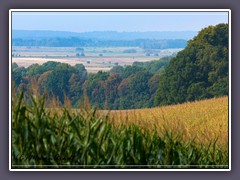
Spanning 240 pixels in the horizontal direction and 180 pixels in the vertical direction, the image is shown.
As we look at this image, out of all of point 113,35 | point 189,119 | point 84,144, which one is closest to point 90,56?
point 113,35

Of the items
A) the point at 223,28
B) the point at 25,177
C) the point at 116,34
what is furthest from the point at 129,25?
the point at 25,177

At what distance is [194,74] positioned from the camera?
1162 centimetres

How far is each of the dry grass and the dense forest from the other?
0.08 metres

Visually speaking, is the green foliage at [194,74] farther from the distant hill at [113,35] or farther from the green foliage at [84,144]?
the green foliage at [84,144]

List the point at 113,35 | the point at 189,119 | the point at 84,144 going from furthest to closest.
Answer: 1. the point at 113,35
2. the point at 189,119
3. the point at 84,144

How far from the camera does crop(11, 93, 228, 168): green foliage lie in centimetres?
1123

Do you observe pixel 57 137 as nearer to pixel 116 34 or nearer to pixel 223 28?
pixel 116 34

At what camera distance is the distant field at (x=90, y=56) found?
38.0ft

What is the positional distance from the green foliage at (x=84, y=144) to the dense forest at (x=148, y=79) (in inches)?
8.9

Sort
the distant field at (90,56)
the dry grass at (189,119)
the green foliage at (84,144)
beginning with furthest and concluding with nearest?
the distant field at (90,56)
the dry grass at (189,119)
the green foliage at (84,144)

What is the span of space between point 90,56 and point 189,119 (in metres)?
1.23

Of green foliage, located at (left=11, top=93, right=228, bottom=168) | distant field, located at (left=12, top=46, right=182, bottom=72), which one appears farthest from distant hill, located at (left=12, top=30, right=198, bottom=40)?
green foliage, located at (left=11, top=93, right=228, bottom=168)

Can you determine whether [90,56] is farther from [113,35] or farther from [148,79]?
[148,79]

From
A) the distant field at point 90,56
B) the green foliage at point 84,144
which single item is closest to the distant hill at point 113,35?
the distant field at point 90,56
